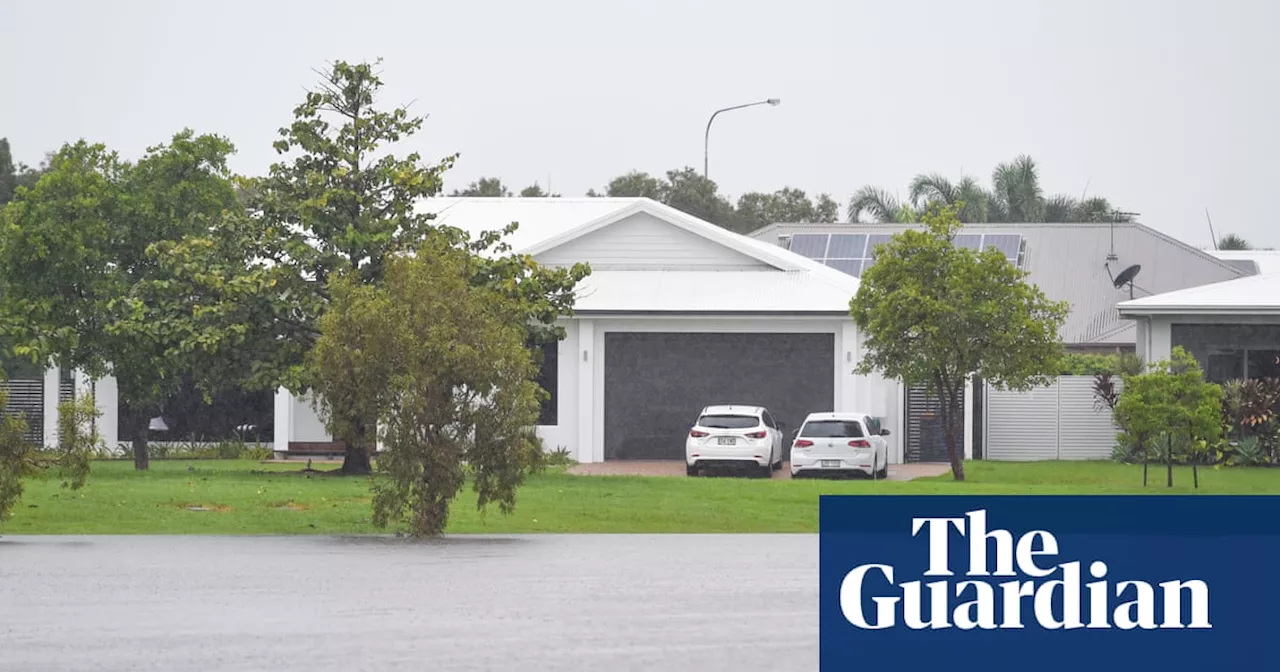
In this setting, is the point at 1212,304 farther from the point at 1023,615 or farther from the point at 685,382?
the point at 1023,615

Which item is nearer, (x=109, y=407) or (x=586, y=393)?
(x=586, y=393)

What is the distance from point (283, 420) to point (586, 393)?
6397 millimetres

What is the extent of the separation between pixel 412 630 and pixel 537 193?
255 feet

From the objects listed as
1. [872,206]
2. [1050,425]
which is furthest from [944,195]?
[1050,425]

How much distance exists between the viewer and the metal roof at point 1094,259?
184 ft

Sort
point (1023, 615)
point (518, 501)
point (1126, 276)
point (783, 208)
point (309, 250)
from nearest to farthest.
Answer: point (1023, 615)
point (518, 501)
point (309, 250)
point (1126, 276)
point (783, 208)

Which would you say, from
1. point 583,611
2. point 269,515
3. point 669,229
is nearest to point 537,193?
point 669,229

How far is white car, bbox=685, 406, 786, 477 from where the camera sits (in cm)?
3450

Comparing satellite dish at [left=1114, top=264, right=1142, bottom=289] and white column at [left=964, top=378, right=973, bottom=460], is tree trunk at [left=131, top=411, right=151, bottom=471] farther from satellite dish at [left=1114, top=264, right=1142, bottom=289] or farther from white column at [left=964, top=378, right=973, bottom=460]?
satellite dish at [left=1114, top=264, right=1142, bottom=289]

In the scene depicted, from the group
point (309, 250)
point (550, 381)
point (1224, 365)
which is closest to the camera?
point (309, 250)

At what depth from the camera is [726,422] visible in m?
34.8

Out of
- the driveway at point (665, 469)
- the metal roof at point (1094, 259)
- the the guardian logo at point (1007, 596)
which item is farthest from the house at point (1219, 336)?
the the guardian logo at point (1007, 596)

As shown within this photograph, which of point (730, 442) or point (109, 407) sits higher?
point (109, 407)

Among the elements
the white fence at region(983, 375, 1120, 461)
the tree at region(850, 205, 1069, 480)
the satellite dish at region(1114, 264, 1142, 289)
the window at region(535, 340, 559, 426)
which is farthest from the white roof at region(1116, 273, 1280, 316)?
the satellite dish at region(1114, 264, 1142, 289)
